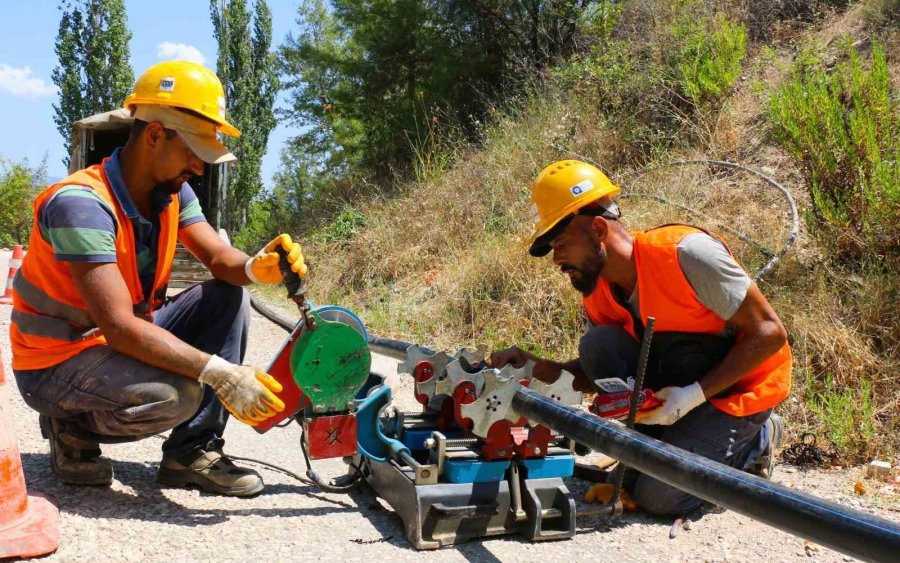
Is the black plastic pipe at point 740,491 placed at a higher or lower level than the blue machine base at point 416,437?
higher

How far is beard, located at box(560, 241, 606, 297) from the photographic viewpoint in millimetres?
3229

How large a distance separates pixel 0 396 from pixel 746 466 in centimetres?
300

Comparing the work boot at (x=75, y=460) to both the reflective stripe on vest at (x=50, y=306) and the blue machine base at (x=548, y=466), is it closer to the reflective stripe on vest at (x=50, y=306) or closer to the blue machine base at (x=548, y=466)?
the reflective stripe on vest at (x=50, y=306)

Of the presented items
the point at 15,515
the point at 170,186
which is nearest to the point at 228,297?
the point at 170,186

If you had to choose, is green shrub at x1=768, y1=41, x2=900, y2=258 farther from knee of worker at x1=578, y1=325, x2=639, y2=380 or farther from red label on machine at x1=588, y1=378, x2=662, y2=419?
red label on machine at x1=588, y1=378, x2=662, y2=419

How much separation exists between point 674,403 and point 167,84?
96.7 inches

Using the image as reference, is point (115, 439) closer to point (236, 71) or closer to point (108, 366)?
point (108, 366)

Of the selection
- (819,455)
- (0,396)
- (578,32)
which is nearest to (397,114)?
(578,32)

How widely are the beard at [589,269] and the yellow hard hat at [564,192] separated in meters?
0.20

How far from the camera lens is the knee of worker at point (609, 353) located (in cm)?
341

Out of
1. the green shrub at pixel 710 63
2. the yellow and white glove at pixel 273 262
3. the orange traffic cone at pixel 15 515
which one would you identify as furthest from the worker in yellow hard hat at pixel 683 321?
the green shrub at pixel 710 63

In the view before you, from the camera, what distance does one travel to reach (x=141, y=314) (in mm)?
3059

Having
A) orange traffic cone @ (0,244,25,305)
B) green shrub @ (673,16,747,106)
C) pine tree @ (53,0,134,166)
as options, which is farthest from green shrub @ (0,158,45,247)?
green shrub @ (673,16,747,106)

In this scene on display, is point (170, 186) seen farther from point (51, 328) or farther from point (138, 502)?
point (138, 502)
